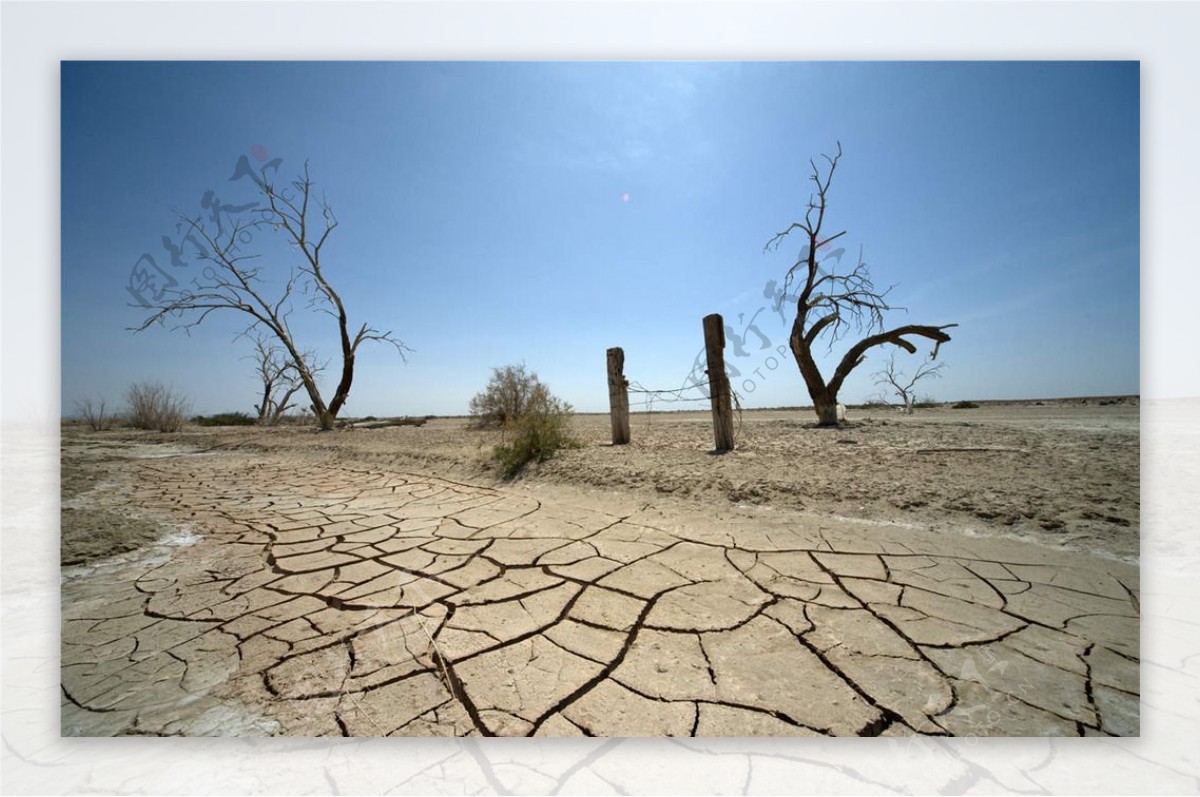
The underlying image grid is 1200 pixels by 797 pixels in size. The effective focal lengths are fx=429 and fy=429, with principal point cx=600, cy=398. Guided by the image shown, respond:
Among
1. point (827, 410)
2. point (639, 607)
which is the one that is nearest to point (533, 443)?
point (639, 607)

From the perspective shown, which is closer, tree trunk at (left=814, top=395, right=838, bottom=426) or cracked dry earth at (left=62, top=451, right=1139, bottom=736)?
cracked dry earth at (left=62, top=451, right=1139, bottom=736)

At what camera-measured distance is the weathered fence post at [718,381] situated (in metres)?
4.71

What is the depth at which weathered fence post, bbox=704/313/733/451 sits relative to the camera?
471cm

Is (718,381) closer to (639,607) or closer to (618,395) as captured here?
(618,395)

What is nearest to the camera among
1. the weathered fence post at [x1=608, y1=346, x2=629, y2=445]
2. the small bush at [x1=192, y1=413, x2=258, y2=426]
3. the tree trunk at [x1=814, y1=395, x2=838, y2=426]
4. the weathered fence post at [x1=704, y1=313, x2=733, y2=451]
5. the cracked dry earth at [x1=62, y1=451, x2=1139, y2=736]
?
the cracked dry earth at [x1=62, y1=451, x2=1139, y2=736]

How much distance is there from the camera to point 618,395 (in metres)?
5.71

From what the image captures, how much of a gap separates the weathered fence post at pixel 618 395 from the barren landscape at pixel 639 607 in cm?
193

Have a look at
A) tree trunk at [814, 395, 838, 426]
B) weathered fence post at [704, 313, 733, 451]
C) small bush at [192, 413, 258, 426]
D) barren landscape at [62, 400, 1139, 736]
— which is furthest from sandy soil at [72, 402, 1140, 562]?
small bush at [192, 413, 258, 426]

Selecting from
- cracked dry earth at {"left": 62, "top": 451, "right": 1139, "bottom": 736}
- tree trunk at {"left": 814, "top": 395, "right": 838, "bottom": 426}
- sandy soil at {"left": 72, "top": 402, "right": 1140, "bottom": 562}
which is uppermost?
tree trunk at {"left": 814, "top": 395, "right": 838, "bottom": 426}

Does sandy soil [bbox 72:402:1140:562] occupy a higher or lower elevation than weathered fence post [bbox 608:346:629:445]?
lower

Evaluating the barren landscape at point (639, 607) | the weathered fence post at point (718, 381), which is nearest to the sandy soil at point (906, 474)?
the barren landscape at point (639, 607)

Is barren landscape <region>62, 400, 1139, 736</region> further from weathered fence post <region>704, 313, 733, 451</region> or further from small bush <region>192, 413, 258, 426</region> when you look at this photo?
small bush <region>192, 413, 258, 426</region>

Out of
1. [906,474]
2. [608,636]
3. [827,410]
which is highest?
[827,410]

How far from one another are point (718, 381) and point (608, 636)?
3632mm
